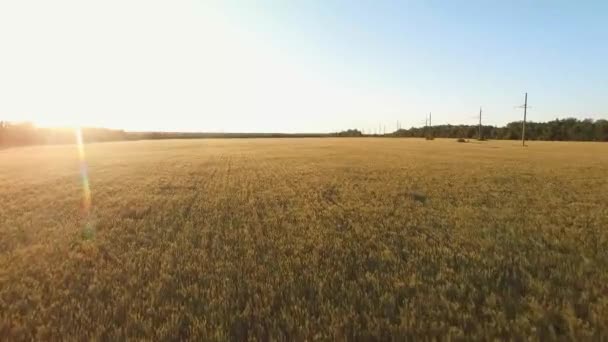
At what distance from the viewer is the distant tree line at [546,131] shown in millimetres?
112062

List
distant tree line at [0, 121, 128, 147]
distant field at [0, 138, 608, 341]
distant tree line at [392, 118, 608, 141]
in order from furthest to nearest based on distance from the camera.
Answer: distant tree line at [392, 118, 608, 141], distant tree line at [0, 121, 128, 147], distant field at [0, 138, 608, 341]

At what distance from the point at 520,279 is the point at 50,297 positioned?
6450 mm

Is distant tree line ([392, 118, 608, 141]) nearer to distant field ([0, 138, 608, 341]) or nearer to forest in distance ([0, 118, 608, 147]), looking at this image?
forest in distance ([0, 118, 608, 147])

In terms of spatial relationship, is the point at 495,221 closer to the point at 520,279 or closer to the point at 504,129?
the point at 520,279

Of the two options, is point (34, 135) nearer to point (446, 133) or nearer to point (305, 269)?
point (305, 269)

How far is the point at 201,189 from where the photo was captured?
1667cm

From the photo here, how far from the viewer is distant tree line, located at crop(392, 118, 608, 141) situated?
112 meters

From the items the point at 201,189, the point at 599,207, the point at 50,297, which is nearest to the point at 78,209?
the point at 201,189

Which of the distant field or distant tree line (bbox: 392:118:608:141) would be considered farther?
distant tree line (bbox: 392:118:608:141)

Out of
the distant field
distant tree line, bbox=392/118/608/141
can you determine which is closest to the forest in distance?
distant tree line, bbox=392/118/608/141

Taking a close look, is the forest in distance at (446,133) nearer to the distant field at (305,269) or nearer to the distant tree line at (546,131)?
the distant tree line at (546,131)

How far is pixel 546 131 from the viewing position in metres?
125

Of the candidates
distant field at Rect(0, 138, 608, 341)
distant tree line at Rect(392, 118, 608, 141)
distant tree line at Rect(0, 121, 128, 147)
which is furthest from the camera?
distant tree line at Rect(392, 118, 608, 141)

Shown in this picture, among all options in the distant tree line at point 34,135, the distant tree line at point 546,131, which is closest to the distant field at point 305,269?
the distant tree line at point 34,135
